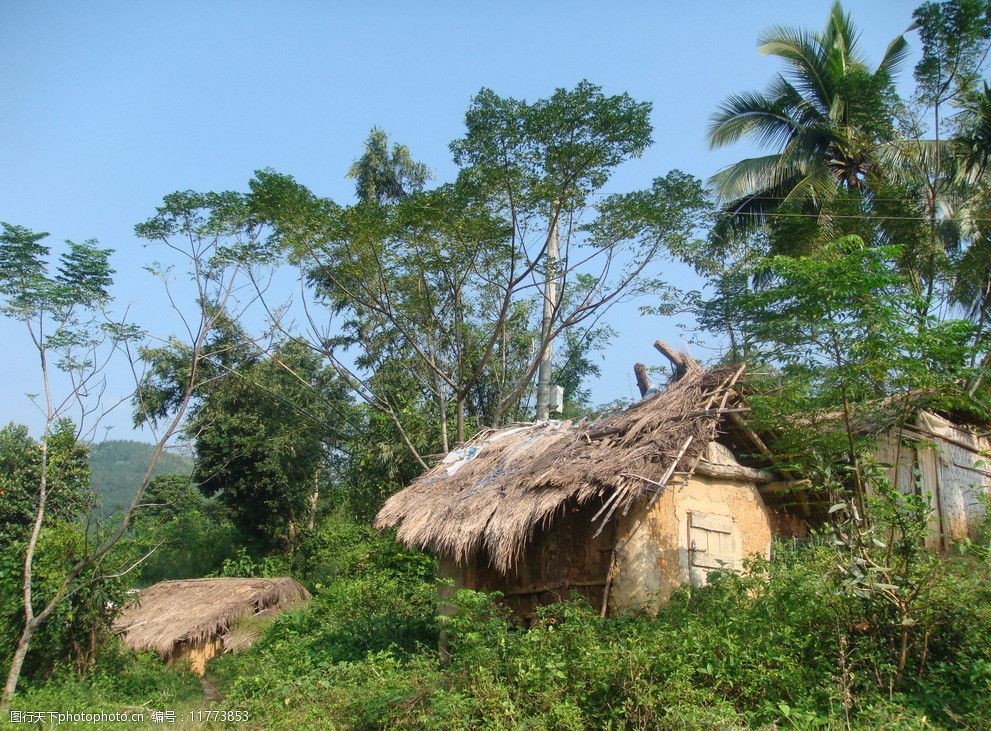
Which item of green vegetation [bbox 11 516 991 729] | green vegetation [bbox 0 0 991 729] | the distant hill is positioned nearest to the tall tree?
green vegetation [bbox 0 0 991 729]

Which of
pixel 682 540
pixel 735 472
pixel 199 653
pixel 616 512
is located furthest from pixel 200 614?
pixel 735 472

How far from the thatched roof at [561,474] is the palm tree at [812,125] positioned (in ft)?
21.4

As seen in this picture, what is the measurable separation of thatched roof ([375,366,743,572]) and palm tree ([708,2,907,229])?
6518 mm

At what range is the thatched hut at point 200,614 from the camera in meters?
14.4

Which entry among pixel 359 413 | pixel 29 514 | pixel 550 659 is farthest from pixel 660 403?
pixel 29 514

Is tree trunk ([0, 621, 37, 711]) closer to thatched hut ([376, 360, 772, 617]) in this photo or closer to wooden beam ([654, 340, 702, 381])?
thatched hut ([376, 360, 772, 617])

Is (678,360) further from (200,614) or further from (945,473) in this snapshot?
(200,614)

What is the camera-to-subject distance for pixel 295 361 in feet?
66.9

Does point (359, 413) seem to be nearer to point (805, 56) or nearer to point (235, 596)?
point (235, 596)

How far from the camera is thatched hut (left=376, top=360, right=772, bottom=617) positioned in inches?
326

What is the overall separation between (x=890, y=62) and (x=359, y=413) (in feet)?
40.4

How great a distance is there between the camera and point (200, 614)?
1482 cm

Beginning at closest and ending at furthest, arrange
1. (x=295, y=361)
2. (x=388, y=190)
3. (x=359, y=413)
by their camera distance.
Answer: (x=359, y=413) < (x=295, y=361) < (x=388, y=190)

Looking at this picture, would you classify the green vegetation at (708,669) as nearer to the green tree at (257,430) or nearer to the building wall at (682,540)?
the building wall at (682,540)
